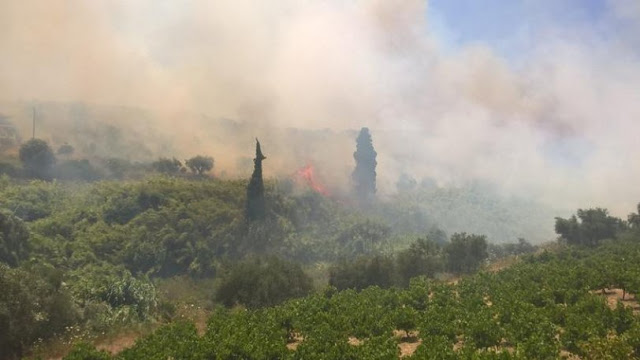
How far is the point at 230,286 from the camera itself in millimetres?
75500

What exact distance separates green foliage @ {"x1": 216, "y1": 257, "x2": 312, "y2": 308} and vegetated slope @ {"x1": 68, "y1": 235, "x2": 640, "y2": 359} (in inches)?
576

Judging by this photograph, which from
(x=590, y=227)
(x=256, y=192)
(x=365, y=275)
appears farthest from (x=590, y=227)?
(x=256, y=192)

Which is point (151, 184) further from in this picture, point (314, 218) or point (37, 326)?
point (37, 326)

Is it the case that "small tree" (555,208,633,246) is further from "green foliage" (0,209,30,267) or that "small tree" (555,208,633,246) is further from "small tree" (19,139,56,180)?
"small tree" (19,139,56,180)

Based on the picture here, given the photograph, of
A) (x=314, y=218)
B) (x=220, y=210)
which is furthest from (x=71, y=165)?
(x=314, y=218)

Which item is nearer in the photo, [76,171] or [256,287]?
[256,287]

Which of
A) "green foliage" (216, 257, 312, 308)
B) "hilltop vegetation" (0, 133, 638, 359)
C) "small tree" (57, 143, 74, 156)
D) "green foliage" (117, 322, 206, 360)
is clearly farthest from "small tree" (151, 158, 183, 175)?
"green foliage" (117, 322, 206, 360)

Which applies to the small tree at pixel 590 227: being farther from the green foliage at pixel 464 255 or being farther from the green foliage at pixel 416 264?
the green foliage at pixel 416 264

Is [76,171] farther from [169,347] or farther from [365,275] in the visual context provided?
[169,347]

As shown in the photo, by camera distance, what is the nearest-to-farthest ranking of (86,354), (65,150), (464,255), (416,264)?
(86,354) < (416,264) < (464,255) < (65,150)

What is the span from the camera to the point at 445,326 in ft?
143

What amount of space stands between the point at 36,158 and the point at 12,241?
8584cm

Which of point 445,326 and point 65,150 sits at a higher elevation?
point 65,150

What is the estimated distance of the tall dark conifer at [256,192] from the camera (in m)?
138
